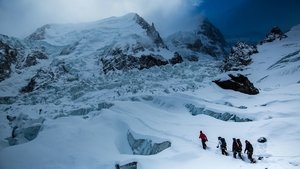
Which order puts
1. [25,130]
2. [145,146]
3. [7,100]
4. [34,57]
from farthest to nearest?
1. [34,57]
2. [7,100]
3. [25,130]
4. [145,146]

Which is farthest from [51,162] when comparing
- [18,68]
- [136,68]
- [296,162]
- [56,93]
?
[18,68]

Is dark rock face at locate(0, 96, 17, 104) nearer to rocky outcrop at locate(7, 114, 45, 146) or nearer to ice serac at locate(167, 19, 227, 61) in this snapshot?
rocky outcrop at locate(7, 114, 45, 146)

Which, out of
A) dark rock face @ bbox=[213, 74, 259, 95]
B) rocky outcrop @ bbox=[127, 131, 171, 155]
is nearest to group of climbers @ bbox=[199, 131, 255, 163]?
rocky outcrop @ bbox=[127, 131, 171, 155]

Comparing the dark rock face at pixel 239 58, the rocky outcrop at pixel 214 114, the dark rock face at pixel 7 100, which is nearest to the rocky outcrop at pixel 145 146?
the rocky outcrop at pixel 214 114

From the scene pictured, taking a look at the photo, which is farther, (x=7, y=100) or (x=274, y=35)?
(x=274, y=35)

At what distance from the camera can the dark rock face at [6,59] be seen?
75.8m

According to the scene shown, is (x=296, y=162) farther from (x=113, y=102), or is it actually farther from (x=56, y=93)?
(x=56, y=93)

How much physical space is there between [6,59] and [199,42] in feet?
298

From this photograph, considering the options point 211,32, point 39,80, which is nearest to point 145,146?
point 39,80

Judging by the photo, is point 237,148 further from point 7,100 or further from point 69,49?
point 69,49

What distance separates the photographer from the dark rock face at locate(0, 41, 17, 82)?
249ft

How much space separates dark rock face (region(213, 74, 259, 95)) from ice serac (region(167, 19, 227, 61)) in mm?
74928

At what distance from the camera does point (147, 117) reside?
112ft

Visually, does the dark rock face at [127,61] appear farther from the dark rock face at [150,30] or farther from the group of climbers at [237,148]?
the group of climbers at [237,148]
